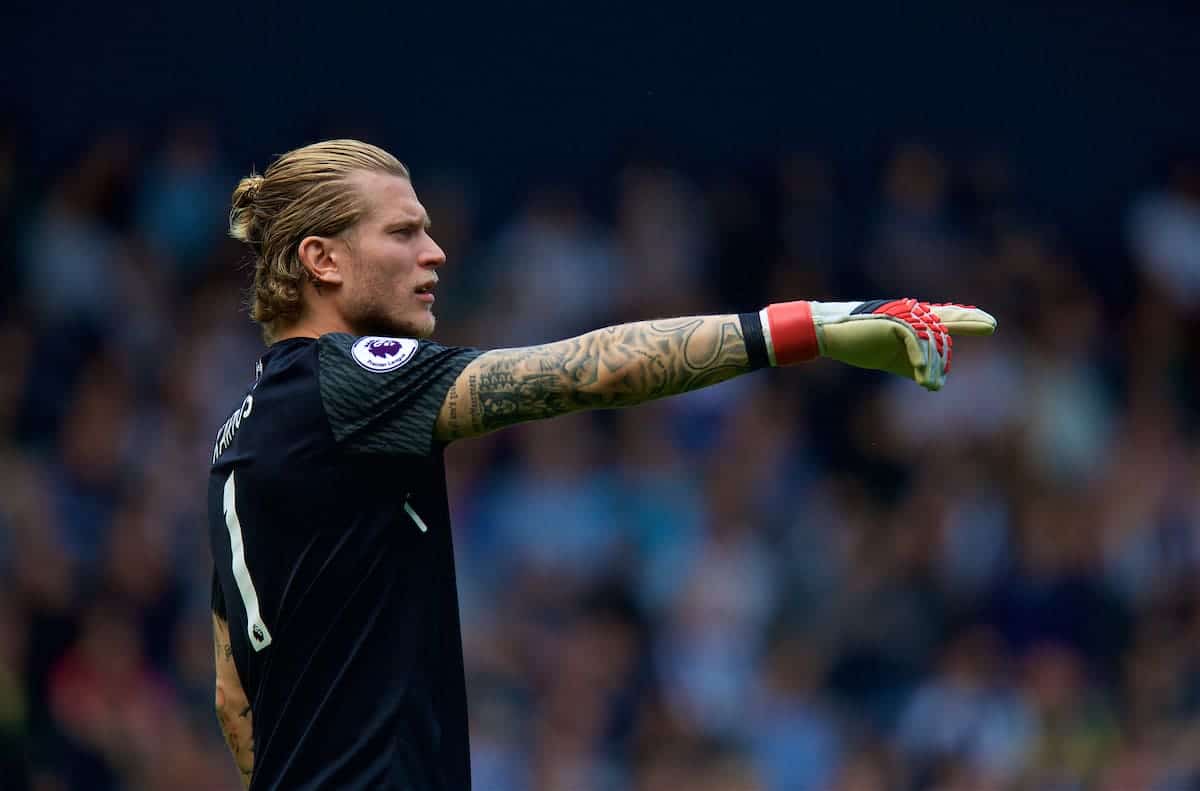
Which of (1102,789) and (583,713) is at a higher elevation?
(583,713)

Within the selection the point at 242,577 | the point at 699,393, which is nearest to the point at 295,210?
the point at 242,577

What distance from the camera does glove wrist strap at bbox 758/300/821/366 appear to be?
9.71 feet

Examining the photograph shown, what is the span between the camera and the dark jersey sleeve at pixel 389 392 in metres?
3.01

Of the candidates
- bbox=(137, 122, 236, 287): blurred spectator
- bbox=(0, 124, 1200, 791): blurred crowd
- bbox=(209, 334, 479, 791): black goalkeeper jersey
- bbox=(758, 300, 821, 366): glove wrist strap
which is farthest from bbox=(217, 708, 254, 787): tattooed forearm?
bbox=(137, 122, 236, 287): blurred spectator

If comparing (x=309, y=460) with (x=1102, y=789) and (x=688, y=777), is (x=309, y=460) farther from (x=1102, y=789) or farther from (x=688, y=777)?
(x=1102, y=789)

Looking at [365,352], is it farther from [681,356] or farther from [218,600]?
[218,600]

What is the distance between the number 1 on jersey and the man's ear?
439mm

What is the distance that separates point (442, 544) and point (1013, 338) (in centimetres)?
685

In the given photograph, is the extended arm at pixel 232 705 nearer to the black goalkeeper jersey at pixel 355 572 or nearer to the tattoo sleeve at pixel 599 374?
the black goalkeeper jersey at pixel 355 572

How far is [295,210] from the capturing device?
3387 mm

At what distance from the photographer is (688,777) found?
809 centimetres

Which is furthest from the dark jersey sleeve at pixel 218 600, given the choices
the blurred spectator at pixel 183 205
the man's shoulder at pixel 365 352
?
the blurred spectator at pixel 183 205

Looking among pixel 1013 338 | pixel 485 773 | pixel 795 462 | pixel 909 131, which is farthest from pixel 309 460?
pixel 909 131

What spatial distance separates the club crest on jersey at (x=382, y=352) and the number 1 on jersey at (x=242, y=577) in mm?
413
